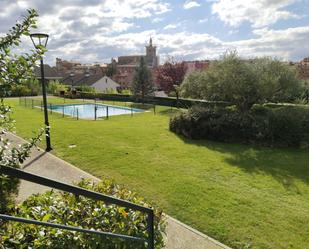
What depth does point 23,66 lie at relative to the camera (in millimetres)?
2432

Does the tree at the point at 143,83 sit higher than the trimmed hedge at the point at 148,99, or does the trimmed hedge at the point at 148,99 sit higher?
the tree at the point at 143,83

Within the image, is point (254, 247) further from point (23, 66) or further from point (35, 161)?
point (35, 161)

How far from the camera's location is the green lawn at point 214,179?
5223 millimetres

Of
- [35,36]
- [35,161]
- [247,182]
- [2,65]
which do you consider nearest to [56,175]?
[35,161]

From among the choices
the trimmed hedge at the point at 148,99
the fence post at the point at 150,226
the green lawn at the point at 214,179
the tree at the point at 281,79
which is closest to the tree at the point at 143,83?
the trimmed hedge at the point at 148,99

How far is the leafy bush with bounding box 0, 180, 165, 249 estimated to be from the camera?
3037mm

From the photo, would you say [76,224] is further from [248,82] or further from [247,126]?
[248,82]

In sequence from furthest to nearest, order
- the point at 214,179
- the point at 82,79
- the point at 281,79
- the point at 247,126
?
the point at 82,79 → the point at 281,79 → the point at 247,126 → the point at 214,179

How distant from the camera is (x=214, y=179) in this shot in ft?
25.4

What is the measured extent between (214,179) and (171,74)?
83.2 ft

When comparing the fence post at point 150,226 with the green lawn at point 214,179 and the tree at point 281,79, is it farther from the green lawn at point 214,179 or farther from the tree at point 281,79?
the tree at point 281,79

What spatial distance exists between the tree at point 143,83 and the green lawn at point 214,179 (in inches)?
748

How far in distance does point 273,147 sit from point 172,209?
769 centimetres

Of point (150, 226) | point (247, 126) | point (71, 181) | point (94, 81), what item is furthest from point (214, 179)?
point (94, 81)
